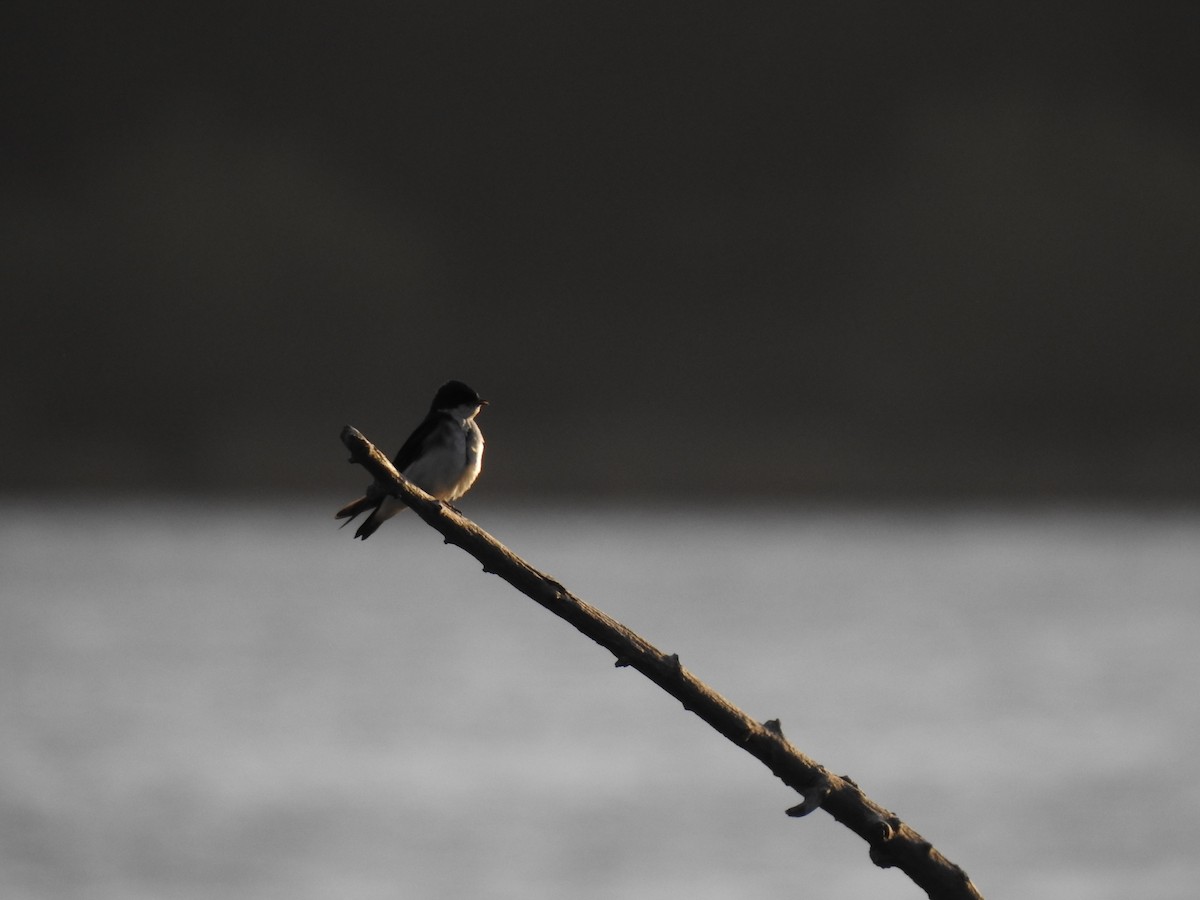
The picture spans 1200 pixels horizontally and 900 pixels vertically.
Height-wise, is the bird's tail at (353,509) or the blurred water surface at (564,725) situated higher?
the blurred water surface at (564,725)

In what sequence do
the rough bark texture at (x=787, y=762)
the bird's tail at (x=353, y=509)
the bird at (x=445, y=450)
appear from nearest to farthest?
1. the rough bark texture at (x=787, y=762)
2. the bird's tail at (x=353, y=509)
3. the bird at (x=445, y=450)

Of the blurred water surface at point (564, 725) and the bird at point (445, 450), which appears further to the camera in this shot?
the blurred water surface at point (564, 725)

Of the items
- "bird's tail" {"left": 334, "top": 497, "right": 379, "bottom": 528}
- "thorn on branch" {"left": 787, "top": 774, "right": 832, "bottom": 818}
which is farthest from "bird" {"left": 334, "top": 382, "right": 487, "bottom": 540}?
"thorn on branch" {"left": 787, "top": 774, "right": 832, "bottom": 818}

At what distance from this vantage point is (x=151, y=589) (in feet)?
299

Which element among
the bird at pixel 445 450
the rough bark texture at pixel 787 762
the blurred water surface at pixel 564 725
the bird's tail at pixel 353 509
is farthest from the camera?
the blurred water surface at pixel 564 725

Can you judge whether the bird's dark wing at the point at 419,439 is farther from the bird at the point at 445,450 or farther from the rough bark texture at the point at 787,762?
the rough bark texture at the point at 787,762

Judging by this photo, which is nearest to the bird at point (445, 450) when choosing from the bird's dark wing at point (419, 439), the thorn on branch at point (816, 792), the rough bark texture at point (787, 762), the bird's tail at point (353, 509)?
the bird's dark wing at point (419, 439)

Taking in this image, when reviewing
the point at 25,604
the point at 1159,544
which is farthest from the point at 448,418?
the point at 1159,544

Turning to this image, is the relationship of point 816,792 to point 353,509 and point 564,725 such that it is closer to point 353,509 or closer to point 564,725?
point 353,509

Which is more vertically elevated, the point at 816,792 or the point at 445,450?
the point at 445,450

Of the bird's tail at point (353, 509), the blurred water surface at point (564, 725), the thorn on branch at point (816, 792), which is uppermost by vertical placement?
the blurred water surface at point (564, 725)

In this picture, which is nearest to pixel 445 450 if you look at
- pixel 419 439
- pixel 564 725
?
pixel 419 439

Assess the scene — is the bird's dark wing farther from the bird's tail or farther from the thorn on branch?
the thorn on branch

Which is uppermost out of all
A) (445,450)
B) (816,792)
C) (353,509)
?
(445,450)
